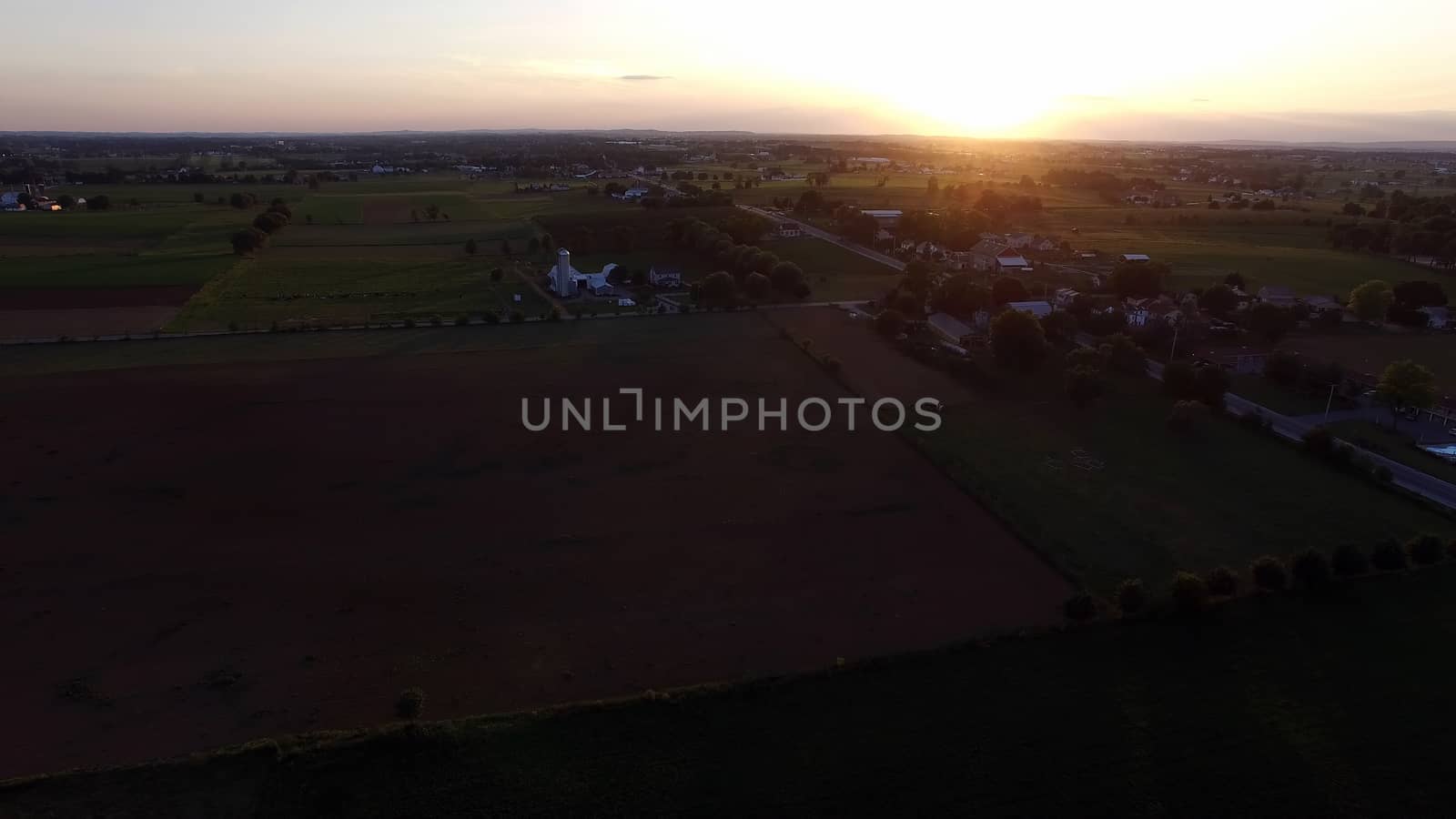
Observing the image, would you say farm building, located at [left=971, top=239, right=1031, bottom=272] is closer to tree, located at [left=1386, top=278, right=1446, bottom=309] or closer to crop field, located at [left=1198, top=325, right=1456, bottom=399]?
crop field, located at [left=1198, top=325, right=1456, bottom=399]

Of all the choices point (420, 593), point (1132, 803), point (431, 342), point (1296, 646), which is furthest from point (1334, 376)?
point (431, 342)

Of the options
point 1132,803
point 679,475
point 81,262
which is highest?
point 81,262

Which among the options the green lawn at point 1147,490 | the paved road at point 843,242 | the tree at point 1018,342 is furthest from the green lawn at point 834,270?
the green lawn at point 1147,490

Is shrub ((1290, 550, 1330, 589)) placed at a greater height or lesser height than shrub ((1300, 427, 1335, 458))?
lesser

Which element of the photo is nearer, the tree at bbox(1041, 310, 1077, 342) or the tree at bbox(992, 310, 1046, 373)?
the tree at bbox(992, 310, 1046, 373)

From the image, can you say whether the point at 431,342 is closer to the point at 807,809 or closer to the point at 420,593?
the point at 420,593

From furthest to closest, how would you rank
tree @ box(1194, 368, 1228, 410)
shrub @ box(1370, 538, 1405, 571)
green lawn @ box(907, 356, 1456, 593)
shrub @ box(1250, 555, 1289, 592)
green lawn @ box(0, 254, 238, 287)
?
green lawn @ box(0, 254, 238, 287), tree @ box(1194, 368, 1228, 410), green lawn @ box(907, 356, 1456, 593), shrub @ box(1370, 538, 1405, 571), shrub @ box(1250, 555, 1289, 592)

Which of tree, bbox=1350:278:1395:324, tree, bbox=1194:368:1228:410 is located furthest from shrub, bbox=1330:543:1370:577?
tree, bbox=1350:278:1395:324

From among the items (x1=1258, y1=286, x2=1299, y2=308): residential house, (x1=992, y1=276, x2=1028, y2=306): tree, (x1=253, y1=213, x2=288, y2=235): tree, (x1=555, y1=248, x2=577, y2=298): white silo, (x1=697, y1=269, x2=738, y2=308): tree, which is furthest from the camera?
(x1=253, y1=213, x2=288, y2=235): tree
